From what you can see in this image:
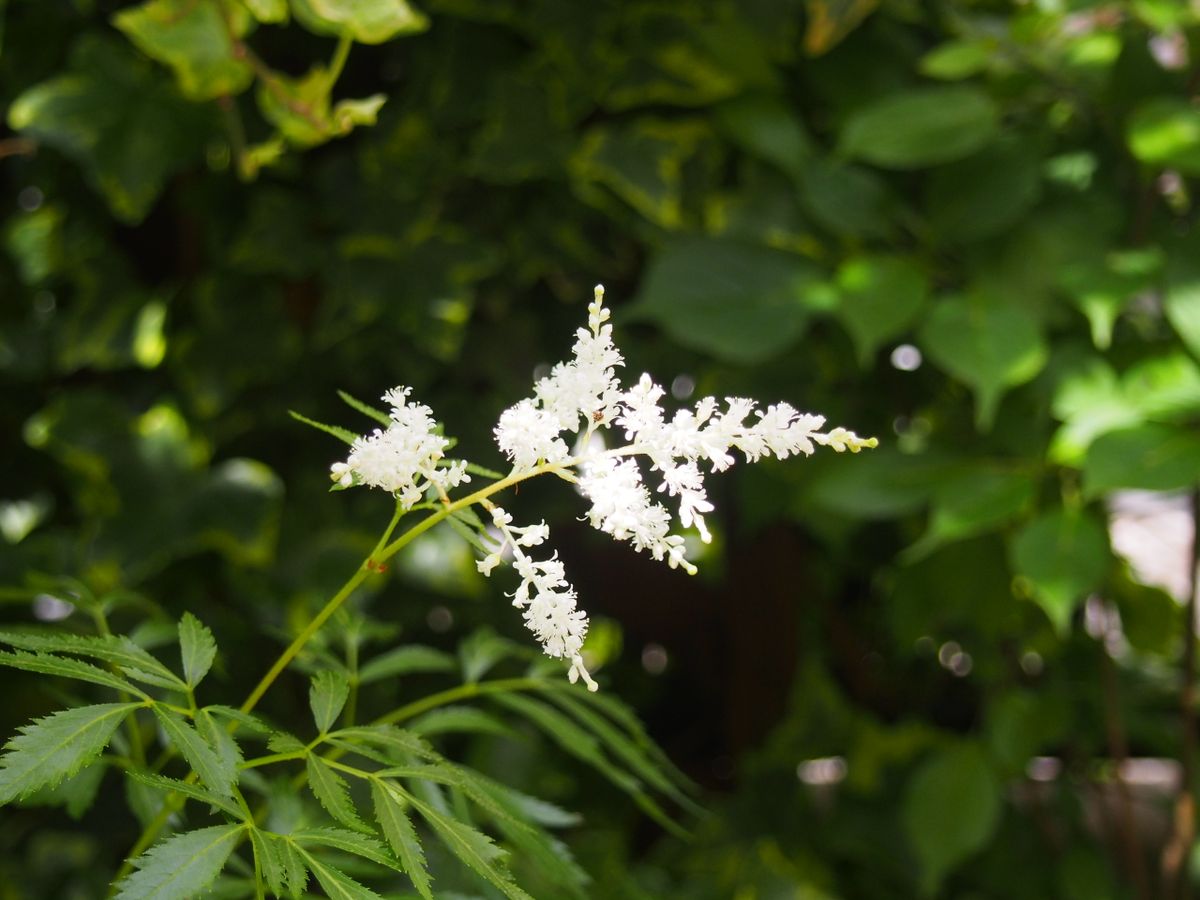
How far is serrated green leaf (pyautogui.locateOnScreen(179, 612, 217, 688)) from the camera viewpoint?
36 centimetres

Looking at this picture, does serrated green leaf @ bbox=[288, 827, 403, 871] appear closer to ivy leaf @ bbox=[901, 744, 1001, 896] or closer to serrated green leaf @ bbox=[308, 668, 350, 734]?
serrated green leaf @ bbox=[308, 668, 350, 734]

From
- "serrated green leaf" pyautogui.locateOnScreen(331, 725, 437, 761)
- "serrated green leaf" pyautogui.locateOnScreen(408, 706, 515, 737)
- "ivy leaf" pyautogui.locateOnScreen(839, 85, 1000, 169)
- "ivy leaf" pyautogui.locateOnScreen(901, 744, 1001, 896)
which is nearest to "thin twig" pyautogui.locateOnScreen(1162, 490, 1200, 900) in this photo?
"ivy leaf" pyautogui.locateOnScreen(901, 744, 1001, 896)

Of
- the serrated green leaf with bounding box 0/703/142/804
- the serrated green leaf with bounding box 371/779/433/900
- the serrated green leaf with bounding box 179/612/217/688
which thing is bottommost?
the serrated green leaf with bounding box 179/612/217/688

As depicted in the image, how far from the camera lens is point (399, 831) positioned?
12.6 inches

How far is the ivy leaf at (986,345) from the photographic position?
813 mm

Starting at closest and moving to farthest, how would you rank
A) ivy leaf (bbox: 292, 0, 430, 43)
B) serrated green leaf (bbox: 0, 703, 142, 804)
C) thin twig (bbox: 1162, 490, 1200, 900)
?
serrated green leaf (bbox: 0, 703, 142, 804) → ivy leaf (bbox: 292, 0, 430, 43) → thin twig (bbox: 1162, 490, 1200, 900)

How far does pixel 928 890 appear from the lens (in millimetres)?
974

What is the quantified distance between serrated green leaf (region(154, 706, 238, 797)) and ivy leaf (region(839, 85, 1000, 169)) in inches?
27.8

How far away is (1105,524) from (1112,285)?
0.19 metres

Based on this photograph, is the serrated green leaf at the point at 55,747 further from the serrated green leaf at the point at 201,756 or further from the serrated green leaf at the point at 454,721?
the serrated green leaf at the point at 454,721

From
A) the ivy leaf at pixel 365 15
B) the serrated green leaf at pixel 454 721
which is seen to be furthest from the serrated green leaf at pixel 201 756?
the ivy leaf at pixel 365 15

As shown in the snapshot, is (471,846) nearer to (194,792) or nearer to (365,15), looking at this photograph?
(194,792)

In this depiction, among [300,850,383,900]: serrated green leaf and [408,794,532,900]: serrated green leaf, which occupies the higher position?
[300,850,383,900]: serrated green leaf

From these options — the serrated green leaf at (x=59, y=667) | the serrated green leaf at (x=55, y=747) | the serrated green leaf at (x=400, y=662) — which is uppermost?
the serrated green leaf at (x=59, y=667)
